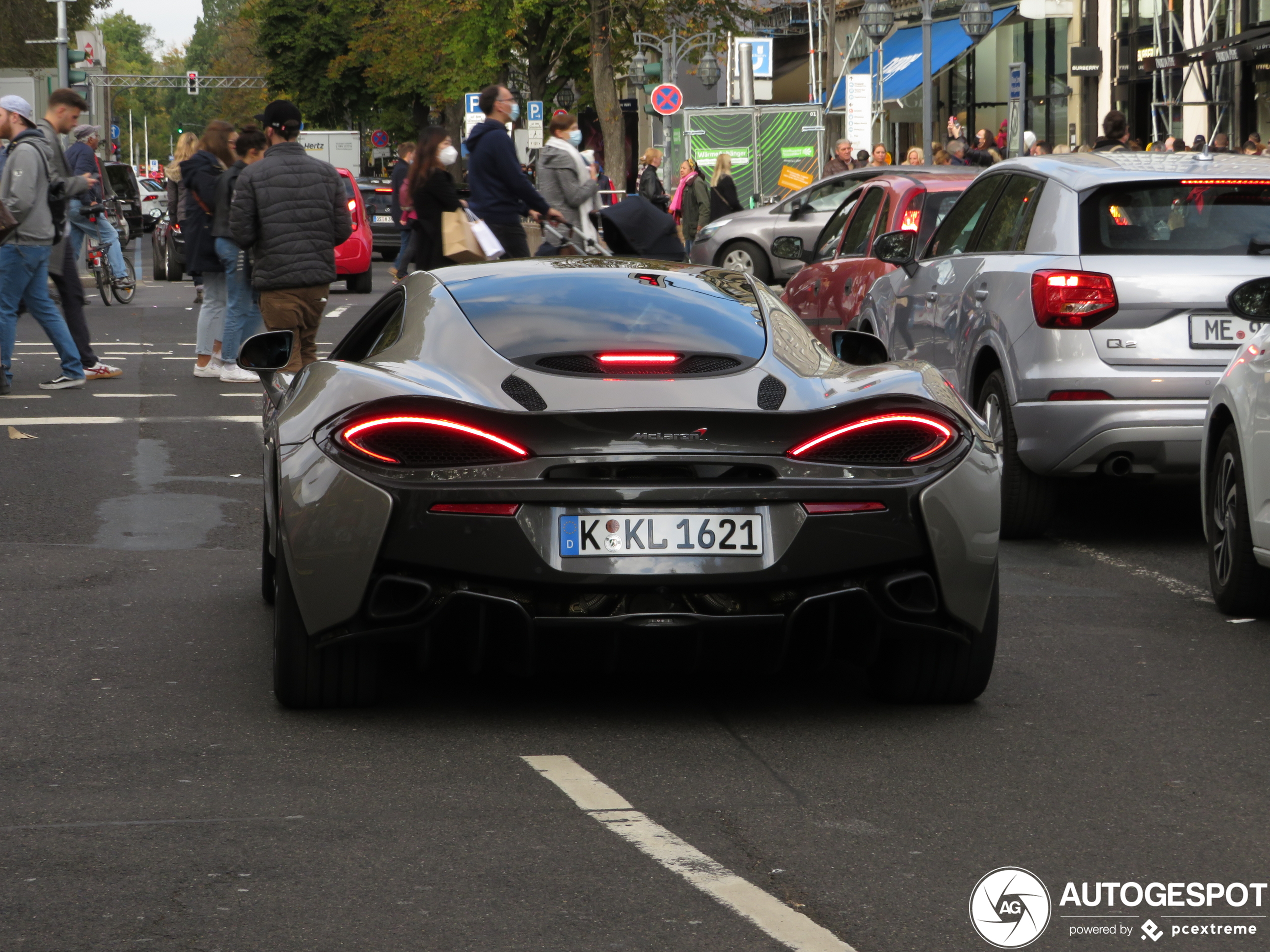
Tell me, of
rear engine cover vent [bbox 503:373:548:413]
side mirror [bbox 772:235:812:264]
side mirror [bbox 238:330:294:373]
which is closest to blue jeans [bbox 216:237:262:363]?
side mirror [bbox 772:235:812:264]

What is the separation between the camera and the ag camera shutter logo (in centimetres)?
381

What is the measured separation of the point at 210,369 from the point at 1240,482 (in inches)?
398

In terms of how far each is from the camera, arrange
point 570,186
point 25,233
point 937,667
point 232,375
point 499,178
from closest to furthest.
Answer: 1. point 937,667
2. point 25,233
3. point 499,178
4. point 570,186
5. point 232,375

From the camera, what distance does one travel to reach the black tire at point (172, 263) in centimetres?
2859

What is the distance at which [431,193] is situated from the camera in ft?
45.6

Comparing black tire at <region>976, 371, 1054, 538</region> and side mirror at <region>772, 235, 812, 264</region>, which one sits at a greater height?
side mirror at <region>772, 235, 812, 264</region>

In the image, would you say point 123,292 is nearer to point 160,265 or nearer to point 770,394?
point 160,265

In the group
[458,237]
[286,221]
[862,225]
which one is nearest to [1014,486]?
[286,221]

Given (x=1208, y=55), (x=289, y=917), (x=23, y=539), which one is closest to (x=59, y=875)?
(x=289, y=917)

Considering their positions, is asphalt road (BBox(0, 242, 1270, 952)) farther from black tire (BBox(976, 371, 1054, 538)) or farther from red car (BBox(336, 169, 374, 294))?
red car (BBox(336, 169, 374, 294))

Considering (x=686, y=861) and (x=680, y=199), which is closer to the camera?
(x=686, y=861)

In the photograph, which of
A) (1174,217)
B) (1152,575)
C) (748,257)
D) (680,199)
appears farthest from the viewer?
(680,199)

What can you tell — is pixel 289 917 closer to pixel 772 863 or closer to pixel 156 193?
pixel 772 863

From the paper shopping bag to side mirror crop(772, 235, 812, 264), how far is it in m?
2.34
